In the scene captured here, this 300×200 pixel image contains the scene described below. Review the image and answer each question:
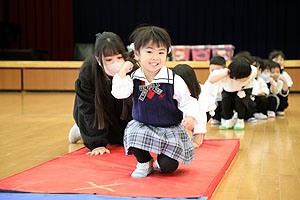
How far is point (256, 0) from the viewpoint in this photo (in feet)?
31.1

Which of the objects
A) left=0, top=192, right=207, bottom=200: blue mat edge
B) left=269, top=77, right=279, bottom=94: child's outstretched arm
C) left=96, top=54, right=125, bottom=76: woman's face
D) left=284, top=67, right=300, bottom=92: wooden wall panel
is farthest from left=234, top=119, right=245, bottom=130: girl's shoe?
left=284, top=67, right=300, bottom=92: wooden wall panel

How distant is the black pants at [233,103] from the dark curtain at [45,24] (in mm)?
7593

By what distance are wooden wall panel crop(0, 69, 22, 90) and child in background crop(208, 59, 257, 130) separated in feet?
17.3

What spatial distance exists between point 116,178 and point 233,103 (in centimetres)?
195

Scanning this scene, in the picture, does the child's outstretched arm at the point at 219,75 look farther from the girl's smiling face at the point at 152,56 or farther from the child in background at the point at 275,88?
the girl's smiling face at the point at 152,56

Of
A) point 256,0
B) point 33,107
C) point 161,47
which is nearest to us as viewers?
point 161,47

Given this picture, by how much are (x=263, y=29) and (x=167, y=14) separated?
7.63 feet

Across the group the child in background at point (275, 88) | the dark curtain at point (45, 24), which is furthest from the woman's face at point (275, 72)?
the dark curtain at point (45, 24)

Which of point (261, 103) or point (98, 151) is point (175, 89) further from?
point (261, 103)

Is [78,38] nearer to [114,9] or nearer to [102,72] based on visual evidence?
[114,9]

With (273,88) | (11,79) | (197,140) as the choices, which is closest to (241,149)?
(197,140)

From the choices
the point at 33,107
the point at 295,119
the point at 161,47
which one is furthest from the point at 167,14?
the point at 161,47

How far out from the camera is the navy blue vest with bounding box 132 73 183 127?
1.80 meters

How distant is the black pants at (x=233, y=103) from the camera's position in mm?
3432
